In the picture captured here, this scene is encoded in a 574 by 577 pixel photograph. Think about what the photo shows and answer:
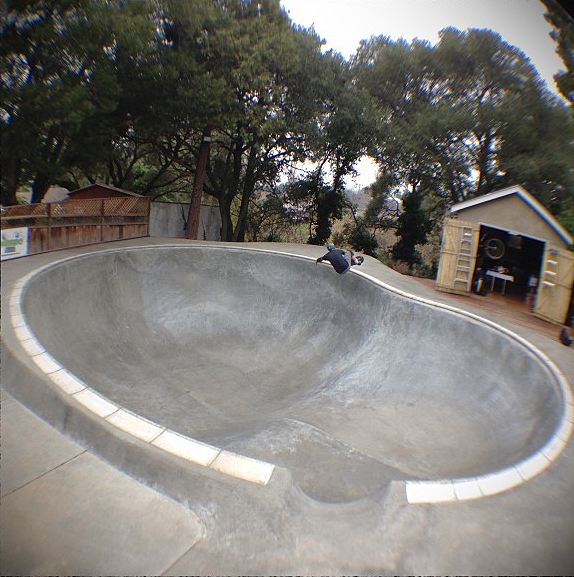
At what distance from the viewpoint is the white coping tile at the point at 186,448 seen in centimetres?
280

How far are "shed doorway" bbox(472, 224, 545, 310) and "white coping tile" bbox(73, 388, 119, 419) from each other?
10943 millimetres

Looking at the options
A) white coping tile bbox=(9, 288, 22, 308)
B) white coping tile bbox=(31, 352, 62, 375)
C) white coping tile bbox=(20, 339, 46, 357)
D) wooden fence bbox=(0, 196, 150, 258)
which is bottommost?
white coping tile bbox=(31, 352, 62, 375)

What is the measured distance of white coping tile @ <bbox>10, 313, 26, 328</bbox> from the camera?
4865 millimetres

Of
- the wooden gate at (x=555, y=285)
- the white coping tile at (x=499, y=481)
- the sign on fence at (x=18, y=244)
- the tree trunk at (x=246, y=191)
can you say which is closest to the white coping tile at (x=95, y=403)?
the white coping tile at (x=499, y=481)

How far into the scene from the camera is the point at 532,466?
11.7 ft

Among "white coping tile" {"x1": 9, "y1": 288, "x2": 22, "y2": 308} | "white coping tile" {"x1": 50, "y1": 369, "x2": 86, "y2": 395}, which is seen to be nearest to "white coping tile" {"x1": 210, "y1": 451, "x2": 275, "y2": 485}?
"white coping tile" {"x1": 50, "y1": 369, "x2": 86, "y2": 395}

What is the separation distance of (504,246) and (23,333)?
1430 cm

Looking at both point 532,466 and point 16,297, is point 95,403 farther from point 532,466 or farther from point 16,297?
point 532,466

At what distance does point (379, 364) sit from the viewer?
7516 millimetres

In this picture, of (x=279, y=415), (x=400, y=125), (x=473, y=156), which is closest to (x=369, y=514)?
(x=279, y=415)

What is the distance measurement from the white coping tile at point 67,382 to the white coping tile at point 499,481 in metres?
3.71

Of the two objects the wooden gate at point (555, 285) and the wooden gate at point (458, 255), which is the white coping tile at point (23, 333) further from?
the wooden gate at point (555, 285)

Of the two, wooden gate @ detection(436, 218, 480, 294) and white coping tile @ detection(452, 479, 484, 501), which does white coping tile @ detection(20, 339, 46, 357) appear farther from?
wooden gate @ detection(436, 218, 480, 294)

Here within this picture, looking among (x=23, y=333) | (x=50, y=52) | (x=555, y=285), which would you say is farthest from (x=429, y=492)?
(x=555, y=285)
